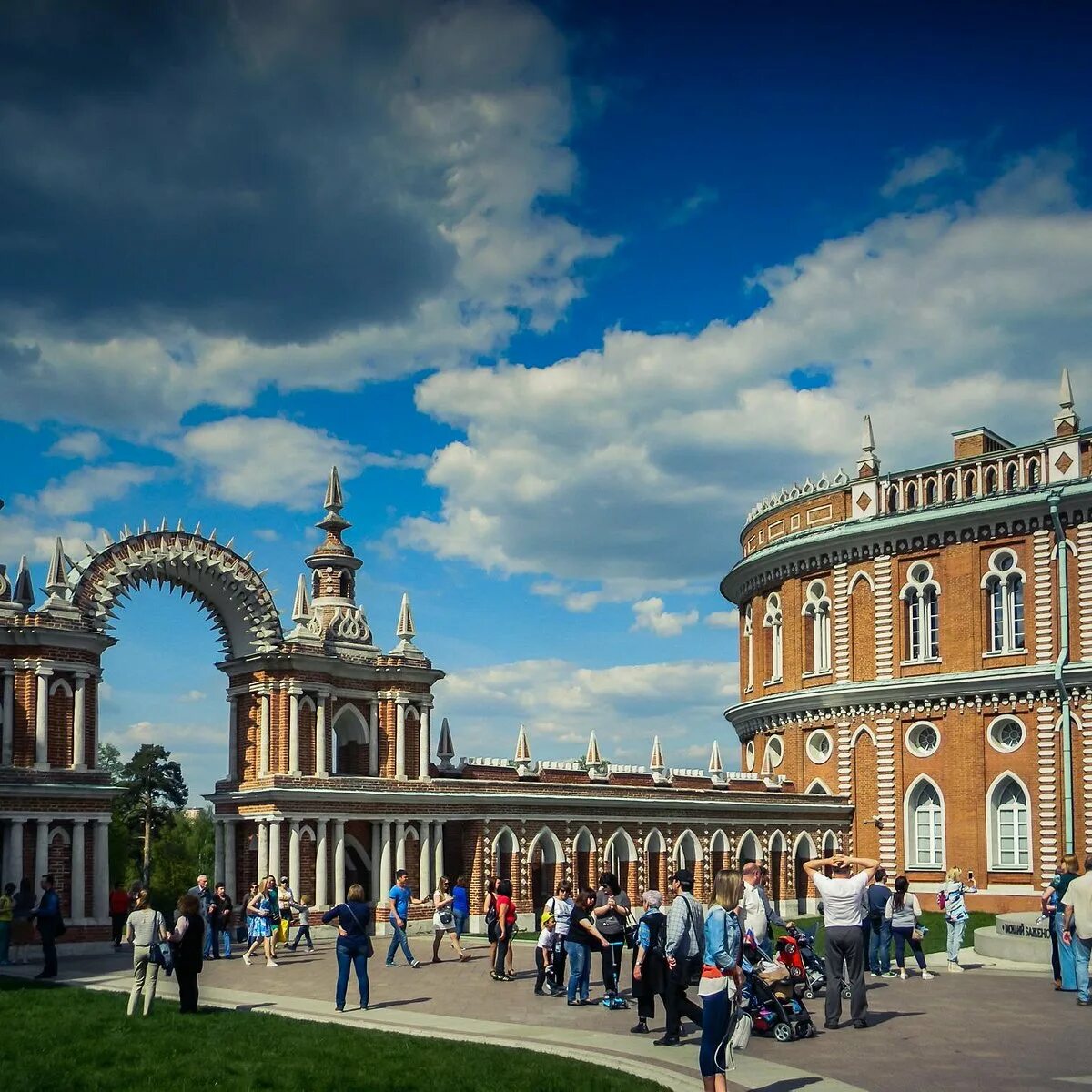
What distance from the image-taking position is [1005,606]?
52250 mm

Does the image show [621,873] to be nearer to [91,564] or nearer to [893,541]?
[893,541]

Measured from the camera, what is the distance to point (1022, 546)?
51875 millimetres

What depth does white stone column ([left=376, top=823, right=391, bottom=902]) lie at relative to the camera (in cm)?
4122

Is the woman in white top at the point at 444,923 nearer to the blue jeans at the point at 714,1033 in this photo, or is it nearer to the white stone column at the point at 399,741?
the white stone column at the point at 399,741

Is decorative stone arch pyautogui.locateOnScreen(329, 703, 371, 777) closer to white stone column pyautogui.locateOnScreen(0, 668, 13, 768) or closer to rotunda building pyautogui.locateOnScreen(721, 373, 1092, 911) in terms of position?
white stone column pyautogui.locateOnScreen(0, 668, 13, 768)

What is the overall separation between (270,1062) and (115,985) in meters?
10.7

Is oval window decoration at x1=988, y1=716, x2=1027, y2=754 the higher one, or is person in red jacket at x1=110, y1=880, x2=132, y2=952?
oval window decoration at x1=988, y1=716, x2=1027, y2=754

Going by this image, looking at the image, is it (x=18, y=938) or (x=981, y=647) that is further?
(x=981, y=647)

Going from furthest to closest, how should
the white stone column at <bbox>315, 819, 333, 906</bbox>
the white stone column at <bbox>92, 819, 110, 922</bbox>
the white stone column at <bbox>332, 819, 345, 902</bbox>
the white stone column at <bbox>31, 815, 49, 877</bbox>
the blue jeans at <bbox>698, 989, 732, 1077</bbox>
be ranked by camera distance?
the white stone column at <bbox>332, 819, 345, 902</bbox>, the white stone column at <bbox>315, 819, 333, 906</bbox>, the white stone column at <bbox>92, 819, 110, 922</bbox>, the white stone column at <bbox>31, 815, 49, 877</bbox>, the blue jeans at <bbox>698, 989, 732, 1077</bbox>

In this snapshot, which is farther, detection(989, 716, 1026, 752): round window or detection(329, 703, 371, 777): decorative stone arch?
detection(989, 716, 1026, 752): round window

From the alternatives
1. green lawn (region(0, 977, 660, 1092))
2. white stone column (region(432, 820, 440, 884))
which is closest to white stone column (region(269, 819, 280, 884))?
white stone column (region(432, 820, 440, 884))

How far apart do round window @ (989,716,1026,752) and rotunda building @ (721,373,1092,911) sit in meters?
0.05

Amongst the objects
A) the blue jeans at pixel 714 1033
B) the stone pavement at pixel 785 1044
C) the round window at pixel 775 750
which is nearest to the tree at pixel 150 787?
the round window at pixel 775 750

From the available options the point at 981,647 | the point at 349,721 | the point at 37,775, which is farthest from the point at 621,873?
the point at 37,775
